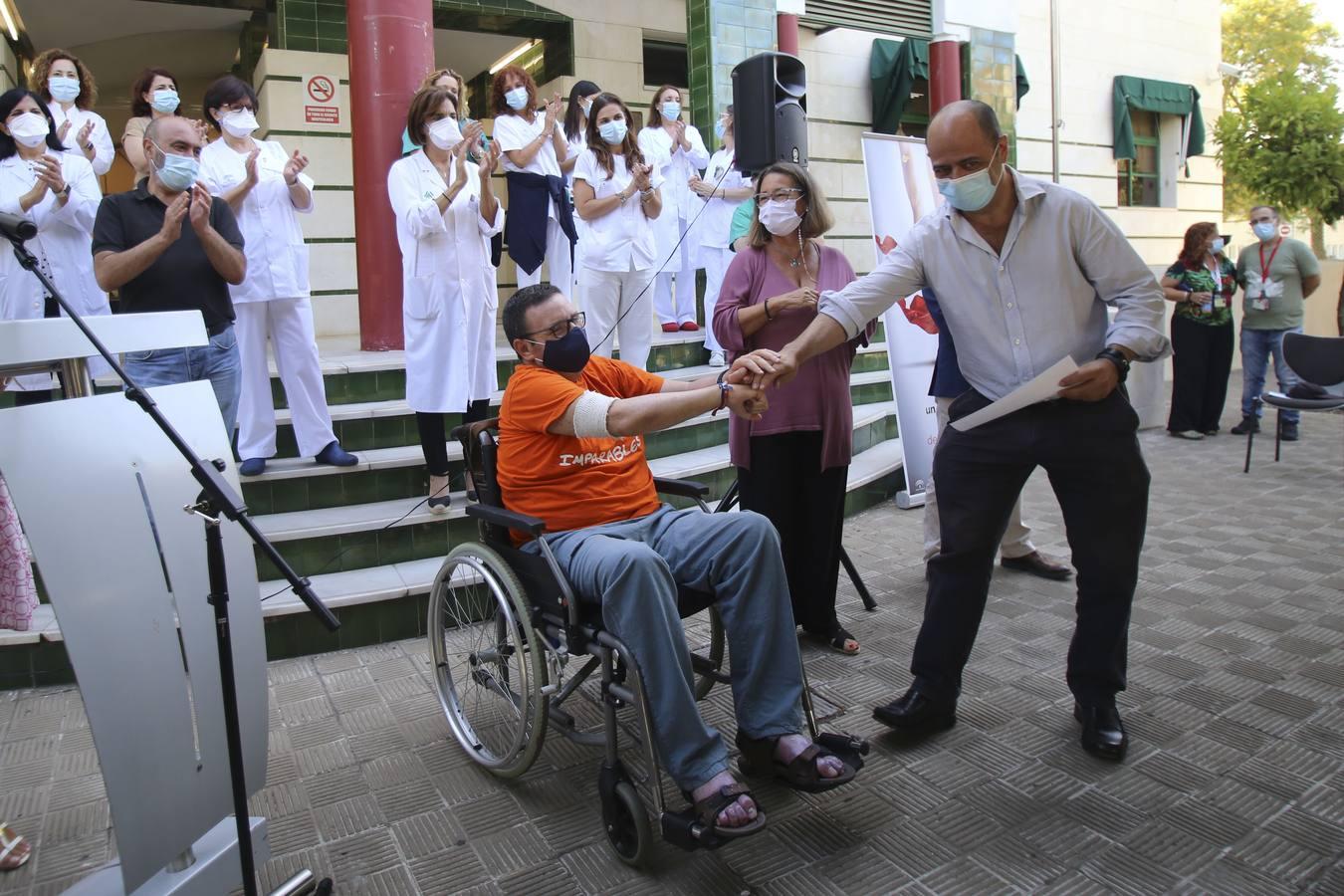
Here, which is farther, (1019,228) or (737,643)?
(1019,228)

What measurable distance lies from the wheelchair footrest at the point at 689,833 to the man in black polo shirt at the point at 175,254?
2893 millimetres

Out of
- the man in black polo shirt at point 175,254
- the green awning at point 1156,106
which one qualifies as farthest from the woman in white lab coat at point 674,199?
the green awning at point 1156,106

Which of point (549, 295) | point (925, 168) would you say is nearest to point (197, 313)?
point (549, 295)

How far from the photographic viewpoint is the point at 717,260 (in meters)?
7.79

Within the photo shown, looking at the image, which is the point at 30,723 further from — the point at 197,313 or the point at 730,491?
the point at 730,491

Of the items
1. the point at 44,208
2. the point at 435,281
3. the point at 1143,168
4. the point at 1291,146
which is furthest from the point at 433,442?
the point at 1143,168

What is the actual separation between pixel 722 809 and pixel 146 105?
482 centimetres

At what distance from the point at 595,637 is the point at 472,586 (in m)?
0.97

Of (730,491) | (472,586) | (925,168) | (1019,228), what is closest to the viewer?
(1019,228)

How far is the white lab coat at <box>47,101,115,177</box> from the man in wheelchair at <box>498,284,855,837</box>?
4107mm

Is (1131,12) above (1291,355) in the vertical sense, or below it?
above

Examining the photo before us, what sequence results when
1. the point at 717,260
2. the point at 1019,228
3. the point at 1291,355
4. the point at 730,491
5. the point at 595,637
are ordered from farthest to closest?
1. the point at 717,260
2. the point at 1291,355
3. the point at 730,491
4. the point at 1019,228
5. the point at 595,637

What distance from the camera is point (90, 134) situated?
5566 mm

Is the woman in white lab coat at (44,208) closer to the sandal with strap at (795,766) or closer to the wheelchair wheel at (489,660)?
the wheelchair wheel at (489,660)
